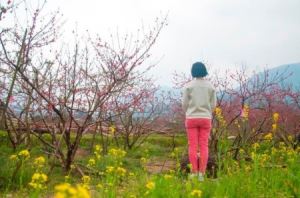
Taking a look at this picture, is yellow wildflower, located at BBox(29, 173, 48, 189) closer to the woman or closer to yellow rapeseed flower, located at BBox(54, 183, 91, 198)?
yellow rapeseed flower, located at BBox(54, 183, 91, 198)

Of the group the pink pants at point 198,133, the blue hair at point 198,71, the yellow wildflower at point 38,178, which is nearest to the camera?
the yellow wildflower at point 38,178

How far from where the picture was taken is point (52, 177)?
7.75m

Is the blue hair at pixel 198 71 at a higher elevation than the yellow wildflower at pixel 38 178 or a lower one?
higher

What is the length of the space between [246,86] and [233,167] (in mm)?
9126

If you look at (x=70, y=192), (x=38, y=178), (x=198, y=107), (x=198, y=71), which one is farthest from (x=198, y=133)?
(x=70, y=192)

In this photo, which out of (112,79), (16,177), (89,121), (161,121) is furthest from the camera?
(161,121)

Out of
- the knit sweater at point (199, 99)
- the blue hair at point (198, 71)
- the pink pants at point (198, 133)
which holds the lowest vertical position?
the pink pants at point (198, 133)

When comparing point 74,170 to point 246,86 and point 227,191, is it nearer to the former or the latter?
point 227,191

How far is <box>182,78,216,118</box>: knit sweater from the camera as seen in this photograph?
7.36 meters

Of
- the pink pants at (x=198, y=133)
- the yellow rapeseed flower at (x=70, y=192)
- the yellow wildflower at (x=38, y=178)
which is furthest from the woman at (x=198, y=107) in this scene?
the yellow rapeseed flower at (x=70, y=192)

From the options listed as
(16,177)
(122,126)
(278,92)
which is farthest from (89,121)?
(278,92)

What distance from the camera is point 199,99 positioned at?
7.34 metres

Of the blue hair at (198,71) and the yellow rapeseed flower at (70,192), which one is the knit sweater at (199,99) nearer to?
the blue hair at (198,71)

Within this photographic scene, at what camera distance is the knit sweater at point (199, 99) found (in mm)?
7363
